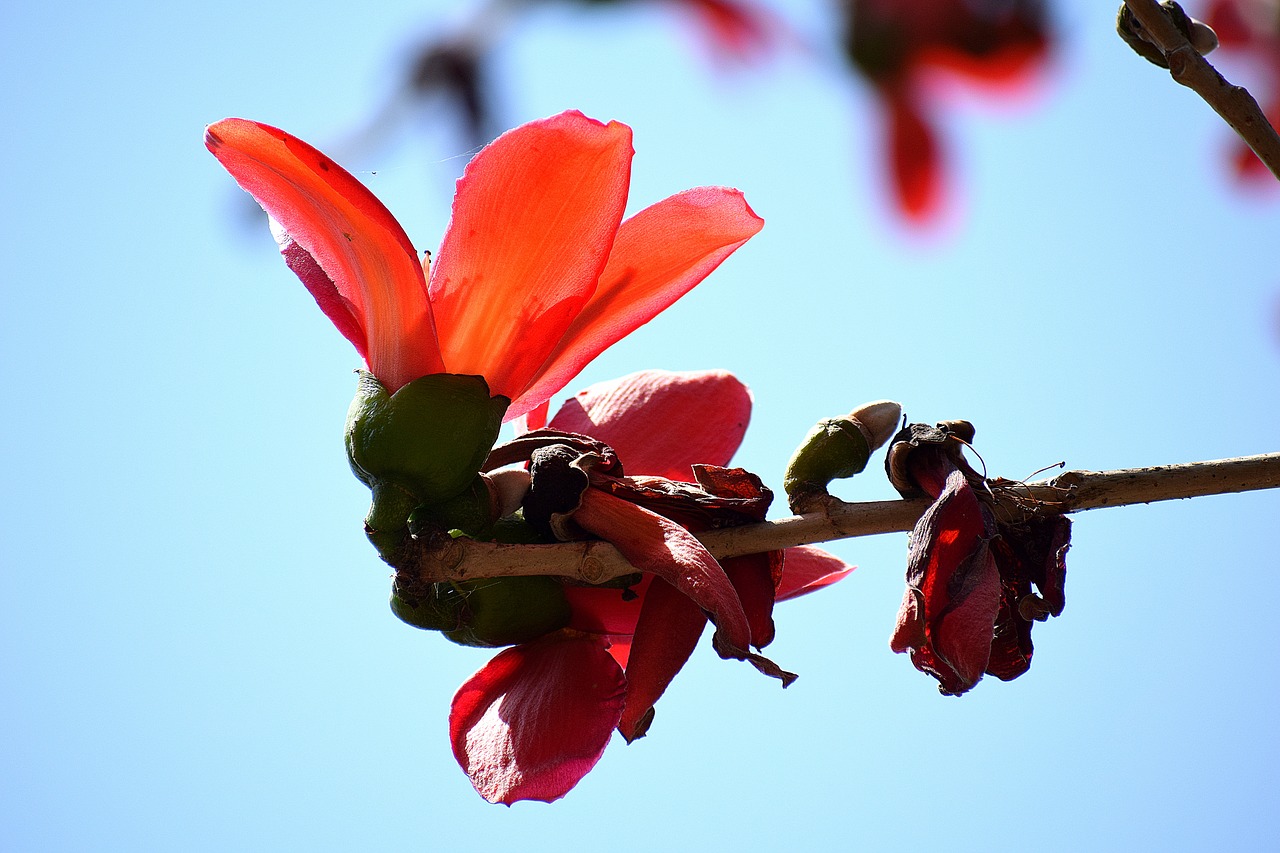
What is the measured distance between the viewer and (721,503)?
685 mm

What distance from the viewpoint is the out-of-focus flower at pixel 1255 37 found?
1.24m

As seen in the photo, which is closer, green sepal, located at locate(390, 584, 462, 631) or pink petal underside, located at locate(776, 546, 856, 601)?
green sepal, located at locate(390, 584, 462, 631)

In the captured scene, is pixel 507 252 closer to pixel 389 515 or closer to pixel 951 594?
pixel 389 515

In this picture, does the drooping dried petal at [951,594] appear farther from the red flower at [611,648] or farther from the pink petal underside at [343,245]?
the pink petal underside at [343,245]

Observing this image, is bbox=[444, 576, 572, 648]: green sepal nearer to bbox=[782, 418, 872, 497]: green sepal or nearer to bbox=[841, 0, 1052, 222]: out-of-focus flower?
bbox=[782, 418, 872, 497]: green sepal

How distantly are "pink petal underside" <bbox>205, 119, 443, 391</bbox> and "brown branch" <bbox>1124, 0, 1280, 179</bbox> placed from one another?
45 centimetres

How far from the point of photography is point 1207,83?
0.66 meters

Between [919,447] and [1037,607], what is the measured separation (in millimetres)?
116

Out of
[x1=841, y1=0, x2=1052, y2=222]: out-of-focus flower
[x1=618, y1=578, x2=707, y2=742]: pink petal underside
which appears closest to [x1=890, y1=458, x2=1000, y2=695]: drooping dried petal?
[x1=618, y1=578, x2=707, y2=742]: pink petal underside

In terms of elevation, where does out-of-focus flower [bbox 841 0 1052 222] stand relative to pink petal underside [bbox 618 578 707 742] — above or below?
above

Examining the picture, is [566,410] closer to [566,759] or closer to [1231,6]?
[566,759]

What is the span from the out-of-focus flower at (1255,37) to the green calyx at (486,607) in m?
0.95

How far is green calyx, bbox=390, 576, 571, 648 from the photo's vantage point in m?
0.72

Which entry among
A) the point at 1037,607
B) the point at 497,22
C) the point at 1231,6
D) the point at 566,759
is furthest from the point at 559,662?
the point at 1231,6
